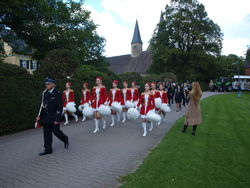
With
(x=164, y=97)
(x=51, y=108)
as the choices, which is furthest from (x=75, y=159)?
(x=164, y=97)

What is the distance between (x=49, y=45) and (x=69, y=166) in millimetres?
16886

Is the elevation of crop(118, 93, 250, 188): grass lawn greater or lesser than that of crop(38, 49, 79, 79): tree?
lesser

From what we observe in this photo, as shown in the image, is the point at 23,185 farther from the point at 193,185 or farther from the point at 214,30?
the point at 214,30

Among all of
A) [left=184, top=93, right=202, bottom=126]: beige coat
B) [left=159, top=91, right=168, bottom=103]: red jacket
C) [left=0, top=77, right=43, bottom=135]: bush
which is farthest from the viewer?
[left=159, top=91, right=168, bottom=103]: red jacket

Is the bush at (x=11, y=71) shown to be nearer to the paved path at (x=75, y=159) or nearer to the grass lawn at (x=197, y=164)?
the paved path at (x=75, y=159)

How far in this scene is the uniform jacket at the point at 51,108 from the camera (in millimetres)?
6059

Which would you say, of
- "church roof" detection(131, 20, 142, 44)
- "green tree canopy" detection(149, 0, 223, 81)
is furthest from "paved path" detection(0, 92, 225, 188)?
"church roof" detection(131, 20, 142, 44)

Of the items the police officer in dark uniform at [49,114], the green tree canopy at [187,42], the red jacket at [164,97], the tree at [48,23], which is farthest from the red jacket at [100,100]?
the green tree canopy at [187,42]

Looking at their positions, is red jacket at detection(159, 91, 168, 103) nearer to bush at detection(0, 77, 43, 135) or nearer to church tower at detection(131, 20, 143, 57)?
bush at detection(0, 77, 43, 135)

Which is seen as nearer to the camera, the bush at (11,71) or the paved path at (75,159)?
the paved path at (75,159)

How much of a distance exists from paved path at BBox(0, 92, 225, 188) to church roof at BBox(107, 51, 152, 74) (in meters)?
61.4

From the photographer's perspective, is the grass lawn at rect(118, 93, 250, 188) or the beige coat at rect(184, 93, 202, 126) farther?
the beige coat at rect(184, 93, 202, 126)

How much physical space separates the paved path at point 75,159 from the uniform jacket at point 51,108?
1.06 m

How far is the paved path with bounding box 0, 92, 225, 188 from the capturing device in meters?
4.51
